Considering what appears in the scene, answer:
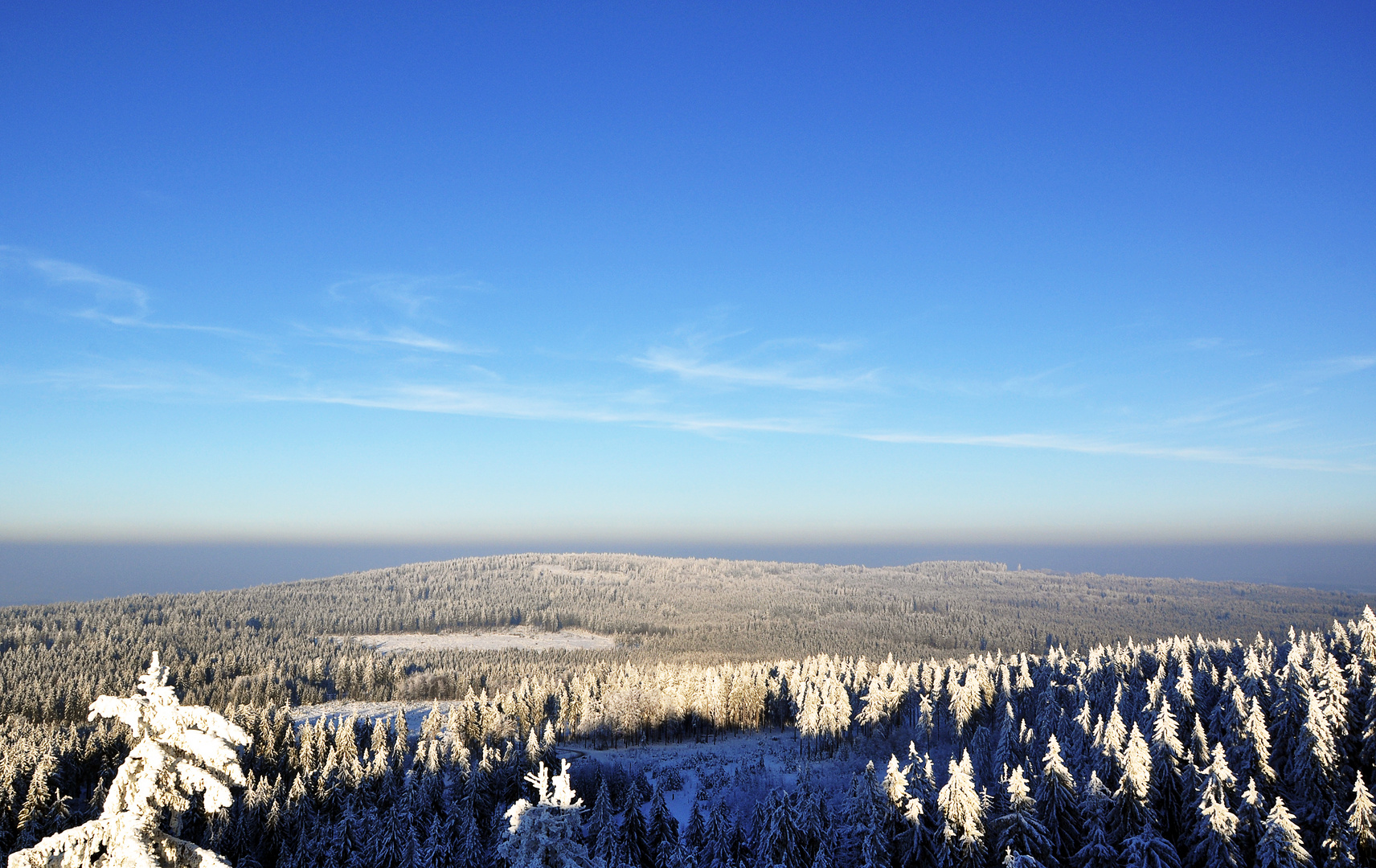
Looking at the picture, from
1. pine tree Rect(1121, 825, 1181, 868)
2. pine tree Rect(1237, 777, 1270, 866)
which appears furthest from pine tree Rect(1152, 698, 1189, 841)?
pine tree Rect(1121, 825, 1181, 868)

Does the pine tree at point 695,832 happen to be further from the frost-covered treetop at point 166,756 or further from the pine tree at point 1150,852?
the frost-covered treetop at point 166,756

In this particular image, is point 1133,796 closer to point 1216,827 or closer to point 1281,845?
point 1216,827

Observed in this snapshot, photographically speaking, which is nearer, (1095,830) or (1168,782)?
(1095,830)

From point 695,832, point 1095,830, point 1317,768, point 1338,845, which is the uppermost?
point 1317,768

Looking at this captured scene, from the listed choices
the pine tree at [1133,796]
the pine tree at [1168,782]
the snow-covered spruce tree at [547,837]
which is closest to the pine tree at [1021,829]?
the pine tree at [1133,796]

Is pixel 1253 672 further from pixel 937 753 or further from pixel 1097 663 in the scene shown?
Result: pixel 937 753

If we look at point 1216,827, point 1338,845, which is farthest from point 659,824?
point 1338,845
